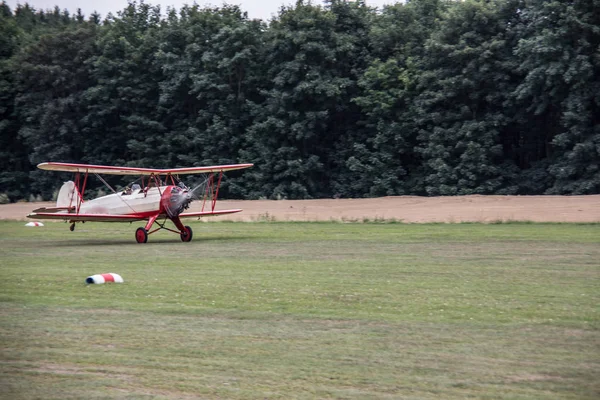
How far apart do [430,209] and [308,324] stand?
90.7ft

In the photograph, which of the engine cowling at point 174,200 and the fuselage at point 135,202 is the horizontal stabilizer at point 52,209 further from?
A: the engine cowling at point 174,200

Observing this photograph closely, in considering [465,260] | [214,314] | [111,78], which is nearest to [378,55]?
[111,78]

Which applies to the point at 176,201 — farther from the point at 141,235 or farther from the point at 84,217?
the point at 84,217

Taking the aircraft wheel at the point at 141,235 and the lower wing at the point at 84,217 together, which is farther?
→ the aircraft wheel at the point at 141,235

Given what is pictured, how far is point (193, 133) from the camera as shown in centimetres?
6009

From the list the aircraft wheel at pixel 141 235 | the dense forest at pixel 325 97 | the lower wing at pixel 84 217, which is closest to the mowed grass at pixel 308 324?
the lower wing at pixel 84 217

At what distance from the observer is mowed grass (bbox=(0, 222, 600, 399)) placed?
27.1 feet

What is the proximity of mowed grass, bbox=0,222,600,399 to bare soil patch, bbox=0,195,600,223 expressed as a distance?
433 inches

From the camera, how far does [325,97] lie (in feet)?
179

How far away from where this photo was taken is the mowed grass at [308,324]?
827 cm

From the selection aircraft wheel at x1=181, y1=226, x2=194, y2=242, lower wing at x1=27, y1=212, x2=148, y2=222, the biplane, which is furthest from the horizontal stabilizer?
aircraft wheel at x1=181, y1=226, x2=194, y2=242

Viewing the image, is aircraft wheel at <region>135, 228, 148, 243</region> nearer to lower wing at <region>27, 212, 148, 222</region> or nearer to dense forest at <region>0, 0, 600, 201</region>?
lower wing at <region>27, 212, 148, 222</region>

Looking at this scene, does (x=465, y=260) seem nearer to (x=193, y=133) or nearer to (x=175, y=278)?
(x=175, y=278)

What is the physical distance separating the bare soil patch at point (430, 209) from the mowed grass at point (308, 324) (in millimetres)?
11007
